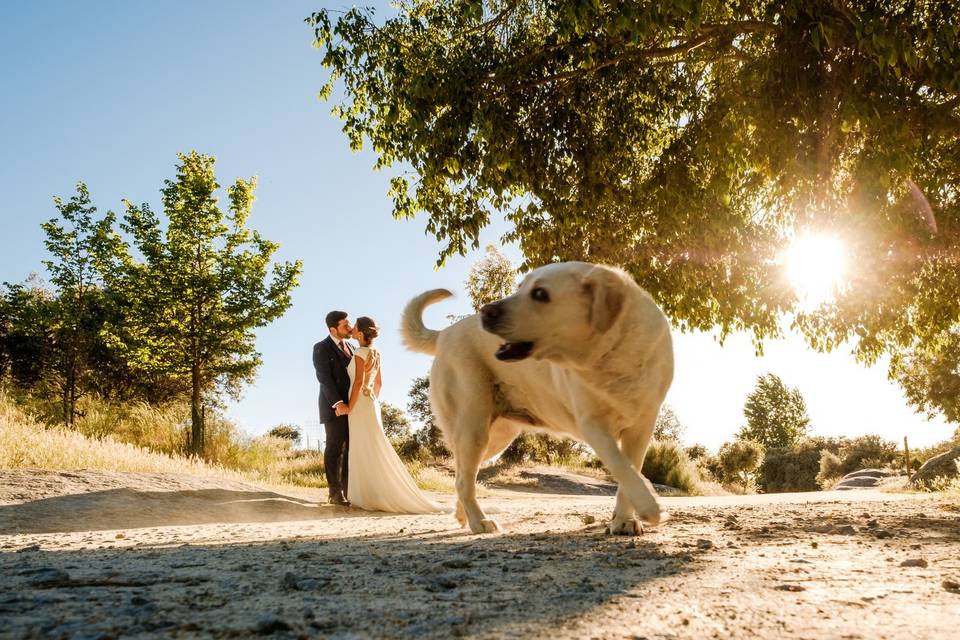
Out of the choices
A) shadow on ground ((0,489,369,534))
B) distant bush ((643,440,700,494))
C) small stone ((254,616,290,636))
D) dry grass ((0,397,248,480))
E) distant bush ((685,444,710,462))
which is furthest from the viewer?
distant bush ((685,444,710,462))

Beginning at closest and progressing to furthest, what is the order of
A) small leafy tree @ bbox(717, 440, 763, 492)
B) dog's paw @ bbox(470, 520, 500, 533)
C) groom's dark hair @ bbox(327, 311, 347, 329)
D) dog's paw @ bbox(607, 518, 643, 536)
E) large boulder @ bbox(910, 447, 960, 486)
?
dog's paw @ bbox(607, 518, 643, 536) → dog's paw @ bbox(470, 520, 500, 533) → groom's dark hair @ bbox(327, 311, 347, 329) → large boulder @ bbox(910, 447, 960, 486) → small leafy tree @ bbox(717, 440, 763, 492)

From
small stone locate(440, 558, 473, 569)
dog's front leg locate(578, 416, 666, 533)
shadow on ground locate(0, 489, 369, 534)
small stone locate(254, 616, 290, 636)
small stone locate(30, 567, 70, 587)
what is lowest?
shadow on ground locate(0, 489, 369, 534)

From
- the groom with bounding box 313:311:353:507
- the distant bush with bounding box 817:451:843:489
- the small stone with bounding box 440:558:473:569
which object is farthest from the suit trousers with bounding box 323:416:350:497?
the distant bush with bounding box 817:451:843:489

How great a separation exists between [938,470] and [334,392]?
1411 centimetres

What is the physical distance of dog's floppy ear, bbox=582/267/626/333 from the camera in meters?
4.16

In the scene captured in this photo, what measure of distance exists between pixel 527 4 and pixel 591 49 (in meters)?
1.87

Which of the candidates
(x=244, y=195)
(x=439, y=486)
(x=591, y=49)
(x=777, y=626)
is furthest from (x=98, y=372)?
(x=777, y=626)

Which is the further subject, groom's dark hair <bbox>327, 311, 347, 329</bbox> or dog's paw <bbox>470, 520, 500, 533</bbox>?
groom's dark hair <bbox>327, 311, 347, 329</bbox>

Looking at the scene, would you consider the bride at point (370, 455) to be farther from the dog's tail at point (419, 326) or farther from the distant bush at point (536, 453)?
the distant bush at point (536, 453)

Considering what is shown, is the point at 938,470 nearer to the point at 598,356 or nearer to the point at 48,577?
the point at 598,356

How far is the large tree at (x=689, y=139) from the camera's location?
7273mm

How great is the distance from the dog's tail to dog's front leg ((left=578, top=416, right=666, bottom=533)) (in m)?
2.14

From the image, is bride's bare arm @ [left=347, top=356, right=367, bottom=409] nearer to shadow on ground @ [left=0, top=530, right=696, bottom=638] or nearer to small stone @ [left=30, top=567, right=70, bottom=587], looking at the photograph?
shadow on ground @ [left=0, top=530, right=696, bottom=638]

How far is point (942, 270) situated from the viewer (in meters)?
10.5
